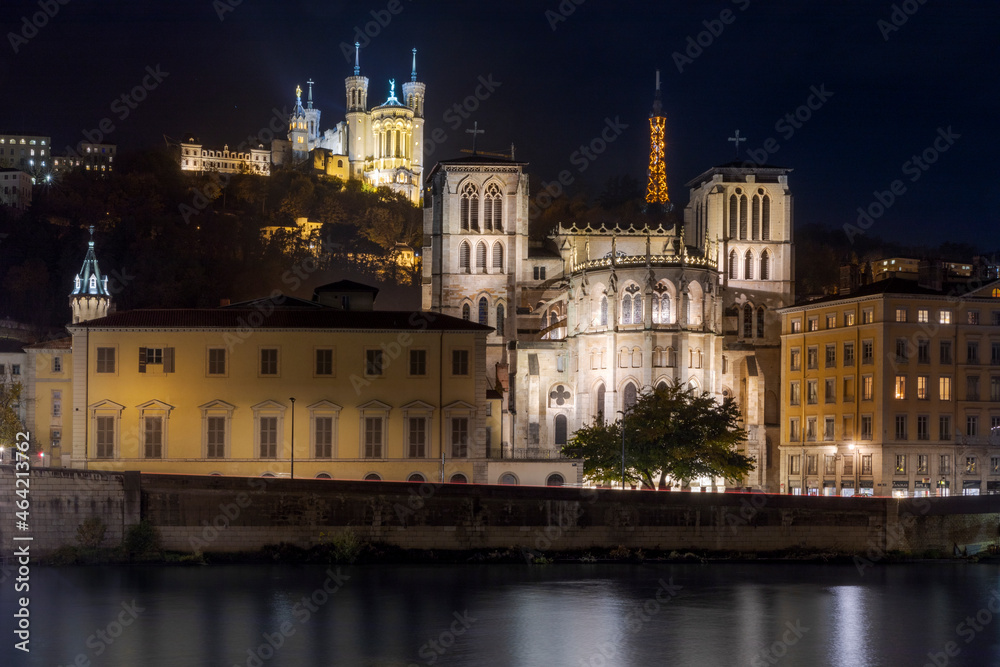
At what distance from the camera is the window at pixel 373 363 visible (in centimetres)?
6378

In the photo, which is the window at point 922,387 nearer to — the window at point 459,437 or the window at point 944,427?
the window at point 944,427

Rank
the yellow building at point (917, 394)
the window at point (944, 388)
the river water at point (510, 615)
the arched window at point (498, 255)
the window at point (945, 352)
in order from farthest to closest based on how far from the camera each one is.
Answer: the arched window at point (498, 255), the window at point (945, 352), the window at point (944, 388), the yellow building at point (917, 394), the river water at point (510, 615)

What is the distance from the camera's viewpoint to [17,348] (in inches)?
3455

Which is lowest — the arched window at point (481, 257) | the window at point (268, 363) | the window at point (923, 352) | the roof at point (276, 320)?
the window at point (268, 363)

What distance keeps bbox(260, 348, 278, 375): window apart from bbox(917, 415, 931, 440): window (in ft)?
121

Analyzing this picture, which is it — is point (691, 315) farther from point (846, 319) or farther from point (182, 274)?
point (182, 274)

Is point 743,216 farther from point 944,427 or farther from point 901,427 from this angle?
point 944,427

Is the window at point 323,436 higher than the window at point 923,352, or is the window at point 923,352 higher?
Result: the window at point 923,352

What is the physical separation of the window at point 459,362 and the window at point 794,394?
97.1 ft

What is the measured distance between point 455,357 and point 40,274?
78798 mm

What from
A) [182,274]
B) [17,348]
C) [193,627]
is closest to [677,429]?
[193,627]

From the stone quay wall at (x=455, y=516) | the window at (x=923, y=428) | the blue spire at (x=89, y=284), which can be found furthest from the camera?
the blue spire at (x=89, y=284)

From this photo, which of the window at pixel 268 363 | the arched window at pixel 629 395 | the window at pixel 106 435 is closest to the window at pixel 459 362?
the window at pixel 268 363

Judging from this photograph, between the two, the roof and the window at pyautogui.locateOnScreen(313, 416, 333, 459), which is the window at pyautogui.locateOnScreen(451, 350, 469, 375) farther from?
the window at pyautogui.locateOnScreen(313, 416, 333, 459)
